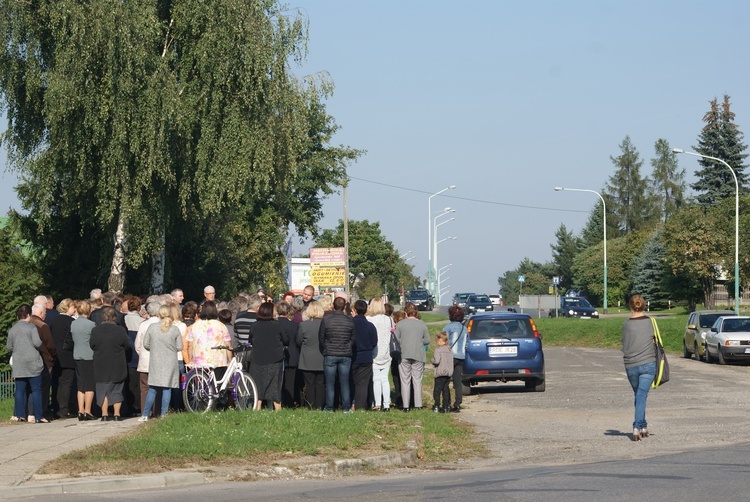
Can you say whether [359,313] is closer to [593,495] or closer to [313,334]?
[313,334]

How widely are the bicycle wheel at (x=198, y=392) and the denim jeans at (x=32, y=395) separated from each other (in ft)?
7.11

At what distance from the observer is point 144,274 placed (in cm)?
3222

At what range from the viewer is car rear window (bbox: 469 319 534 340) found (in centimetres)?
2414

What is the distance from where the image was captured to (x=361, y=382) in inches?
715

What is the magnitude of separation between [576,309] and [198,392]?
55732 mm

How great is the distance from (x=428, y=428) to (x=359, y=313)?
2.71 meters

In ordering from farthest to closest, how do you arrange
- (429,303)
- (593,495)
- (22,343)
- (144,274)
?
1. (429,303)
2. (144,274)
3. (22,343)
4. (593,495)

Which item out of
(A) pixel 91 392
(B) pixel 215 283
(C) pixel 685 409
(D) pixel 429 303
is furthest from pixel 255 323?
(D) pixel 429 303

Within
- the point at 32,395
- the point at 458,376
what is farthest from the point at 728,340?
the point at 32,395

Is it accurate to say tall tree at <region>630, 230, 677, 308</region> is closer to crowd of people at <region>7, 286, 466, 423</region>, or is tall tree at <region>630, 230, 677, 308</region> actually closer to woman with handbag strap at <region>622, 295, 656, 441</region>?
crowd of people at <region>7, 286, 466, 423</region>

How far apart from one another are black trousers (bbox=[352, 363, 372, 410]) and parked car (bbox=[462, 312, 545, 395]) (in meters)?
5.94

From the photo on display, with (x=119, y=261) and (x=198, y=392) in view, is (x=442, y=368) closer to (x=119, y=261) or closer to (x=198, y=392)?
(x=198, y=392)

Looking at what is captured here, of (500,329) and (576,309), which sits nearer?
(500,329)

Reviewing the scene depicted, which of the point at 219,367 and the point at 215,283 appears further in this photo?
the point at 215,283
